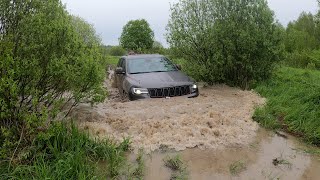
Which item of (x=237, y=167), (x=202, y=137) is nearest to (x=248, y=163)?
(x=237, y=167)

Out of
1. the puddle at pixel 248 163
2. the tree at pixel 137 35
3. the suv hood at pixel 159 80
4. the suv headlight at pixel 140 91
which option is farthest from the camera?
the tree at pixel 137 35

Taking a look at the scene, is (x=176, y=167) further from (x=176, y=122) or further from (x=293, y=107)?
(x=293, y=107)

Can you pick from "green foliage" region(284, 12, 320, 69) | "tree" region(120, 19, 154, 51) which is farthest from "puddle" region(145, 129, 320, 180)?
A: "tree" region(120, 19, 154, 51)

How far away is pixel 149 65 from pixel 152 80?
138cm

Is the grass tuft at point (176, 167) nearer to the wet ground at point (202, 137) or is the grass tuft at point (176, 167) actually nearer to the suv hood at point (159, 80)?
the wet ground at point (202, 137)

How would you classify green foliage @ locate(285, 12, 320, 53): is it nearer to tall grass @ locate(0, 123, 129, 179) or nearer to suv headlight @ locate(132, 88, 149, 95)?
suv headlight @ locate(132, 88, 149, 95)

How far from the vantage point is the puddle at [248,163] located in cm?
559

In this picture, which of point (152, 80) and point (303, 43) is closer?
point (152, 80)

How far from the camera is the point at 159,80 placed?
9.92m

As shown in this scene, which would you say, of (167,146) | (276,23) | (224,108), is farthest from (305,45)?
(167,146)

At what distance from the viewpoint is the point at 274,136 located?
7543 millimetres

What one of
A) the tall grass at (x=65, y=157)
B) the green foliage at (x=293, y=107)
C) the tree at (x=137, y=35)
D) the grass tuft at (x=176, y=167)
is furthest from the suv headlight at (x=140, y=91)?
the tree at (x=137, y=35)

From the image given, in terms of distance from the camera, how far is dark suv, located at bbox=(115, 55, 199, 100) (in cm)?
956

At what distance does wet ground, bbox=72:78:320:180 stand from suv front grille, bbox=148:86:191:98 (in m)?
0.24
